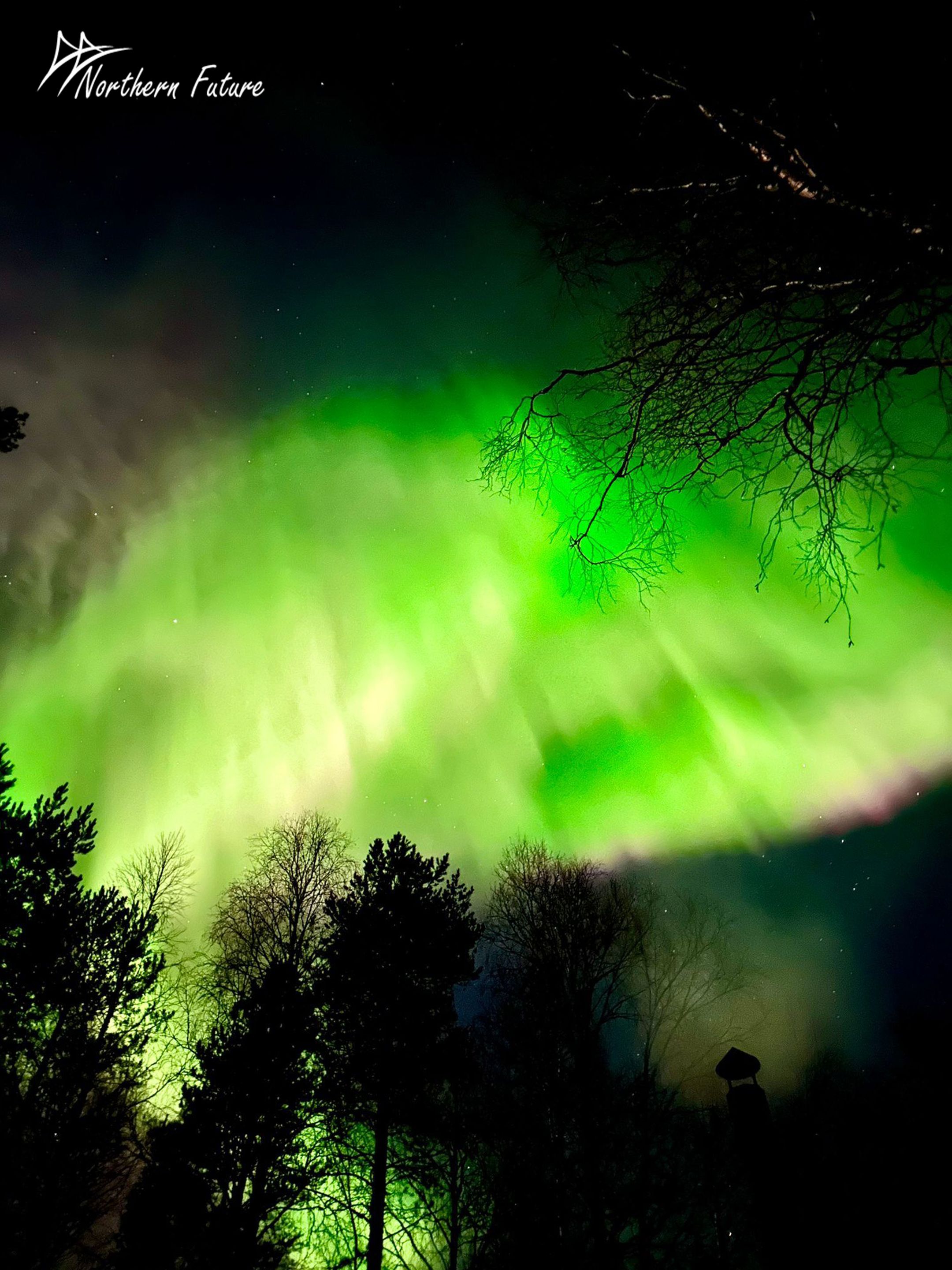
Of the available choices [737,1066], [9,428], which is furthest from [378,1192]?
[9,428]

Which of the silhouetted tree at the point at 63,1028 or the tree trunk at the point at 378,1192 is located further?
the silhouetted tree at the point at 63,1028

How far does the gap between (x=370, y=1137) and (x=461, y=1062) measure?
703 centimetres

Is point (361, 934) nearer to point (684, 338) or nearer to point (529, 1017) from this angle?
point (529, 1017)

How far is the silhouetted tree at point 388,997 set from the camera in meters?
11.3

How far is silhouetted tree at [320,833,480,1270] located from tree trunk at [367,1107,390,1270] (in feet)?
0.07

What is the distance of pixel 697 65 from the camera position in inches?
137

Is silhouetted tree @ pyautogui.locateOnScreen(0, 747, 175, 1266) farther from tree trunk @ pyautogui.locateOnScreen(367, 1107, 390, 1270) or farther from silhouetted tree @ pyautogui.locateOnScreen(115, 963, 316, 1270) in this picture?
tree trunk @ pyautogui.locateOnScreen(367, 1107, 390, 1270)

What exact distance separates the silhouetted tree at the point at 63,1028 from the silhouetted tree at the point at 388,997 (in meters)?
5.41

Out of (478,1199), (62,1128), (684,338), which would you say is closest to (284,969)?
(62,1128)

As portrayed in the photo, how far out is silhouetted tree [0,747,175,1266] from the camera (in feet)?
36.5

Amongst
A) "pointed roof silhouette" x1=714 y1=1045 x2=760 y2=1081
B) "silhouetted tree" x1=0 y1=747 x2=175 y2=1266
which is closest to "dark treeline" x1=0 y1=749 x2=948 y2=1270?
"silhouetted tree" x1=0 y1=747 x2=175 y2=1266

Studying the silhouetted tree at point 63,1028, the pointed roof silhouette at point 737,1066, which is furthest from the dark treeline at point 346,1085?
the pointed roof silhouette at point 737,1066

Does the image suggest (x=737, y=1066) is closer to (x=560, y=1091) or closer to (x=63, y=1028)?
(x=560, y=1091)

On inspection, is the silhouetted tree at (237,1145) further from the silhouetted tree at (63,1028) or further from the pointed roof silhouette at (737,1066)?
the pointed roof silhouette at (737,1066)
